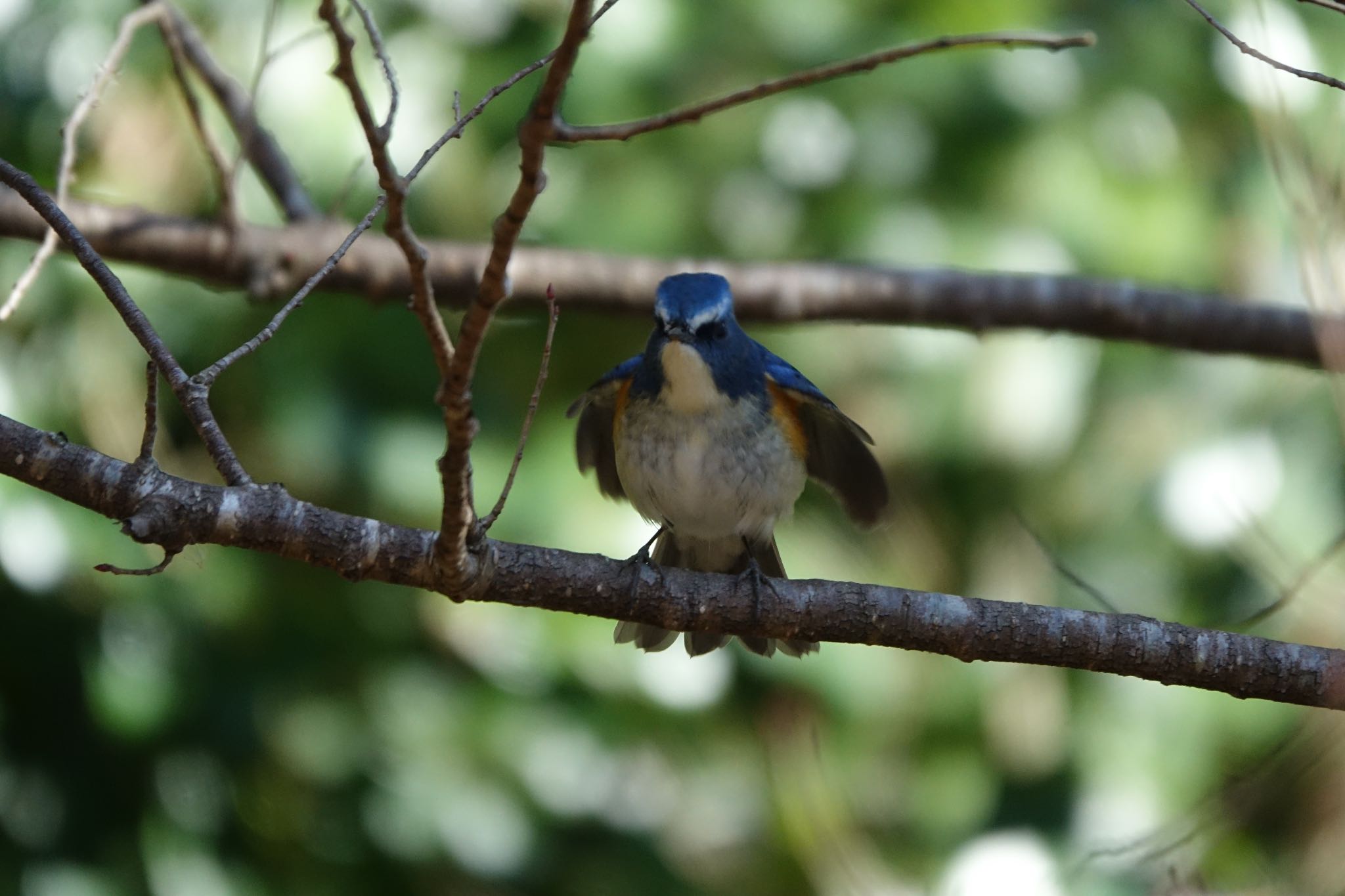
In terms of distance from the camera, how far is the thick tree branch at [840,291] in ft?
14.1

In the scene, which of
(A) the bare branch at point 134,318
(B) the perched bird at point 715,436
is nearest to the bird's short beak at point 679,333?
(B) the perched bird at point 715,436

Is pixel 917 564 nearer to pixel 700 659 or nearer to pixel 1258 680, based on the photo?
pixel 700 659

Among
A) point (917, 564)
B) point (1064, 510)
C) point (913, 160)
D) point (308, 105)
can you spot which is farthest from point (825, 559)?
point (308, 105)

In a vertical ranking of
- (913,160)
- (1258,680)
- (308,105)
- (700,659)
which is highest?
(913,160)

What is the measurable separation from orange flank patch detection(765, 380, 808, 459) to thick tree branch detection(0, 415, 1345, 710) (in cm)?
99

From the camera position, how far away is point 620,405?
4.36 metres

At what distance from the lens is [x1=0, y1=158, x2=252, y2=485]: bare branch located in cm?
251

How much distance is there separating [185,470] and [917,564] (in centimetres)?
286

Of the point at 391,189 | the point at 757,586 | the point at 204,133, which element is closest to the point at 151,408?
the point at 391,189

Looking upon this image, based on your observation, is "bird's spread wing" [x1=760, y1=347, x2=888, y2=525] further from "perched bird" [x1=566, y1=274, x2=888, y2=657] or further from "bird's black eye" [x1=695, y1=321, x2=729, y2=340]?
"bird's black eye" [x1=695, y1=321, x2=729, y2=340]

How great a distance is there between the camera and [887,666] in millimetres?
5117

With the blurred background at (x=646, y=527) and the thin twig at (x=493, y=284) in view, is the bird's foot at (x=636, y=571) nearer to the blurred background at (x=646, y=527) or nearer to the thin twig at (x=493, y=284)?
the thin twig at (x=493, y=284)

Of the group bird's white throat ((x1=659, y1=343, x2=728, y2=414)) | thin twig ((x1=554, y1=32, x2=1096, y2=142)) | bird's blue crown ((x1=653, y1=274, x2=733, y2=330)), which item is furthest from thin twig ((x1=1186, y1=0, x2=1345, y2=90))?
bird's white throat ((x1=659, y1=343, x2=728, y2=414))

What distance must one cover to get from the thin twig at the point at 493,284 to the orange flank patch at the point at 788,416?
178 cm
